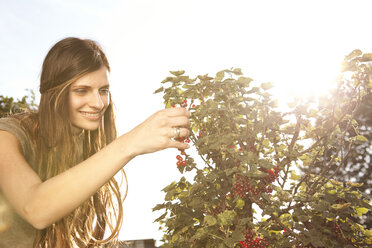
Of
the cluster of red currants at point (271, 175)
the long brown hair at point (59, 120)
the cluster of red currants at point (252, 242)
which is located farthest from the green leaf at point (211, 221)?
the long brown hair at point (59, 120)

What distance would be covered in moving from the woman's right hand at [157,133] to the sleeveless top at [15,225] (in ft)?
3.41

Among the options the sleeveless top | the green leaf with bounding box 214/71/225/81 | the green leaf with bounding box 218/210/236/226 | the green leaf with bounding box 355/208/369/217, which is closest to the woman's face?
the sleeveless top

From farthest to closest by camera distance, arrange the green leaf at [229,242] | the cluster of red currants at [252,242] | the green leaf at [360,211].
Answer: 1. the green leaf at [360,211]
2. the cluster of red currants at [252,242]
3. the green leaf at [229,242]

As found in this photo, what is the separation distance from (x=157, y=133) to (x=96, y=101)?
3.55ft

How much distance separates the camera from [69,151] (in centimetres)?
270

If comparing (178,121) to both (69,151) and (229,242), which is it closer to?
(229,242)

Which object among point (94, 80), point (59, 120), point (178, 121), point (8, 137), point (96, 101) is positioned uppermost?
point (94, 80)

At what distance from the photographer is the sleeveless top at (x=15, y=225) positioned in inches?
91.0

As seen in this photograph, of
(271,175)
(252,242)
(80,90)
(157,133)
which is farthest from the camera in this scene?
(271,175)

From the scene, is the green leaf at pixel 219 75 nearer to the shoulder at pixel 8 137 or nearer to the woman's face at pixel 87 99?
the woman's face at pixel 87 99

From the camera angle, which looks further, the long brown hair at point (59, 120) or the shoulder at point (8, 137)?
the long brown hair at point (59, 120)

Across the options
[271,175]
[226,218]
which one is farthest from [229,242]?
[271,175]

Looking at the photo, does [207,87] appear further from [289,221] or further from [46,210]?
[46,210]

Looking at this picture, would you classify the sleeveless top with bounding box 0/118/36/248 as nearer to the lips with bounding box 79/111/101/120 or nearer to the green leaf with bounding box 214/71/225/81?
the lips with bounding box 79/111/101/120
